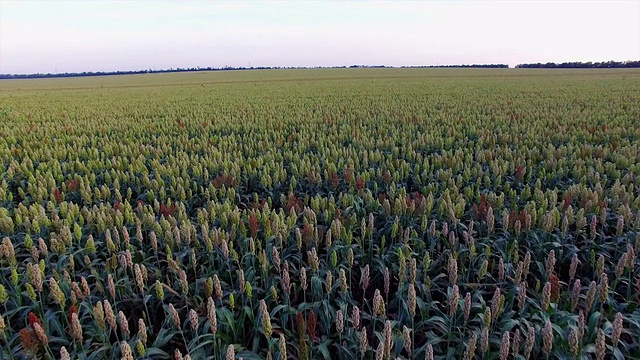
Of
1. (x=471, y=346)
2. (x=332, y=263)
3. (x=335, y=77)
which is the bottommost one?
(x=335, y=77)

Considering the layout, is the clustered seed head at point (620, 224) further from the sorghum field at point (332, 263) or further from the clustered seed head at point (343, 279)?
the clustered seed head at point (343, 279)

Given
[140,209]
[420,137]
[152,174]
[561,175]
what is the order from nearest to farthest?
1. [140,209]
2. [561,175]
3. [152,174]
4. [420,137]

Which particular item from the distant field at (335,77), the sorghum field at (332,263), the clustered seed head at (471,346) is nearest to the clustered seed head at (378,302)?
the sorghum field at (332,263)

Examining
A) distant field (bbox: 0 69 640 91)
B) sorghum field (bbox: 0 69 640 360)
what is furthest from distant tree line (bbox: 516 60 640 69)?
sorghum field (bbox: 0 69 640 360)

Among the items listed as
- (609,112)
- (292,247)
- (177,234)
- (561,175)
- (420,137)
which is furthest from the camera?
(609,112)

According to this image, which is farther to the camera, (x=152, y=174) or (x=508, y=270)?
(x=152, y=174)

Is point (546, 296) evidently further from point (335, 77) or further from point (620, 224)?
point (335, 77)

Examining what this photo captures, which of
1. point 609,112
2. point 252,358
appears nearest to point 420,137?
point 252,358

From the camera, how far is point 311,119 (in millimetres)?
15969

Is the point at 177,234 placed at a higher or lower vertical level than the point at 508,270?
higher

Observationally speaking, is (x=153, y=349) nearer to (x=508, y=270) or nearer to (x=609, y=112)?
(x=508, y=270)

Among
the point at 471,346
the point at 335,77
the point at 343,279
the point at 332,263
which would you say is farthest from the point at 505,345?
the point at 335,77

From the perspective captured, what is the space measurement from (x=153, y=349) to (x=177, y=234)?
124cm

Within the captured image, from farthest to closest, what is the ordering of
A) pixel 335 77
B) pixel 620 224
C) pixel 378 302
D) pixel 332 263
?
pixel 335 77
pixel 620 224
pixel 332 263
pixel 378 302
